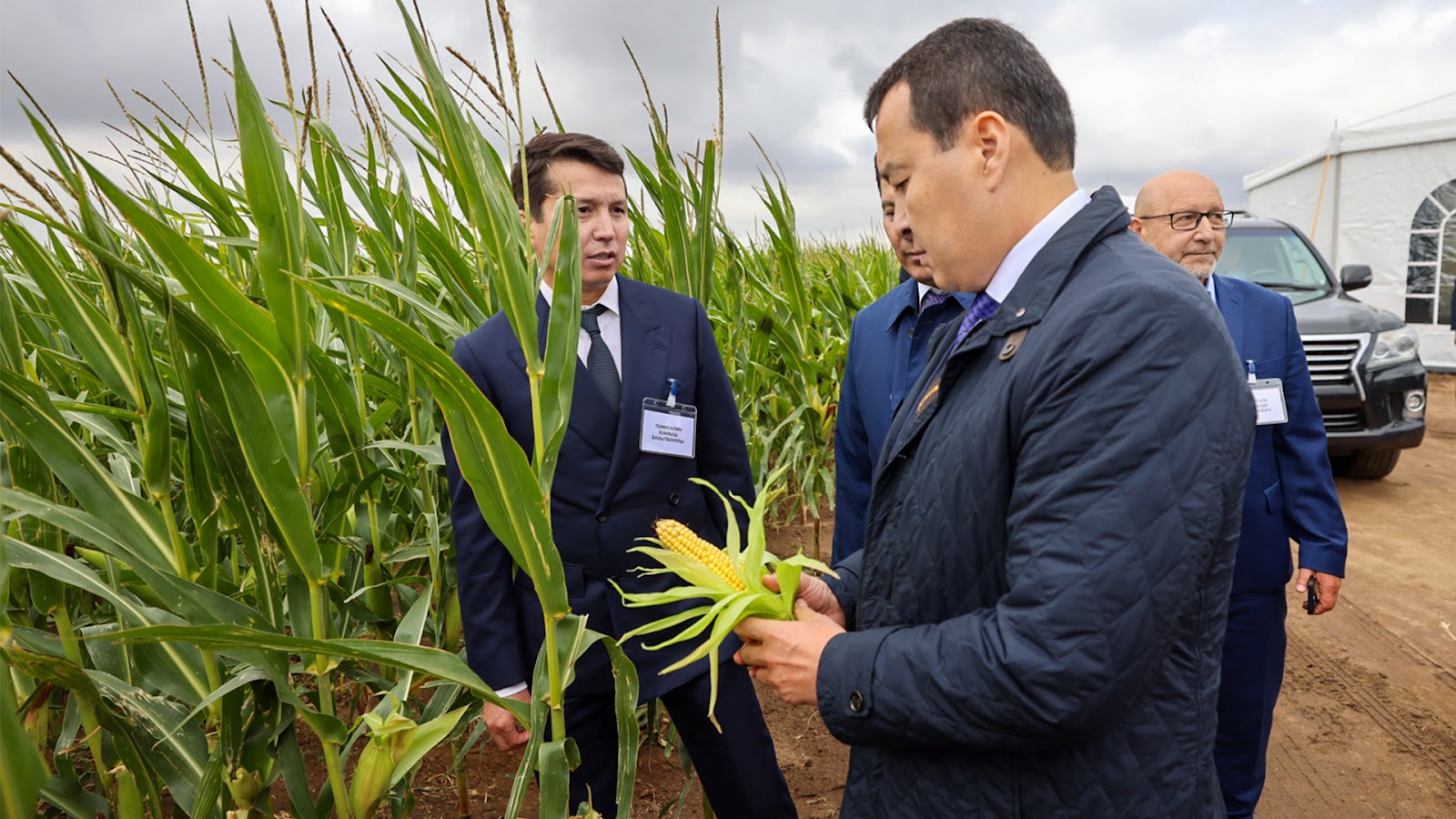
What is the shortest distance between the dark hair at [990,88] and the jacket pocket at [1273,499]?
156 cm

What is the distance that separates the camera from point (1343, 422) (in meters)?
6.14

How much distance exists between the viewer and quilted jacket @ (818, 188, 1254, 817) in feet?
3.03

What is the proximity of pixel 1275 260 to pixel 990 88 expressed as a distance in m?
7.00

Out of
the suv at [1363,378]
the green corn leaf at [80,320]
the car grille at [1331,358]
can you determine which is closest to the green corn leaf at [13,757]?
the green corn leaf at [80,320]

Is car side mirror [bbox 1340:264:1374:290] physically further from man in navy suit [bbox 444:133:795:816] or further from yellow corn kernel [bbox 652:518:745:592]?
yellow corn kernel [bbox 652:518:745:592]

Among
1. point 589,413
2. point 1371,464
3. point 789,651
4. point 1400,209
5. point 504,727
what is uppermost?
point 1400,209

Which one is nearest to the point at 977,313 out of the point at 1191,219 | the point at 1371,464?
the point at 1191,219

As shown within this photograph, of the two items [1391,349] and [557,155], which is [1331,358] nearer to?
[1391,349]

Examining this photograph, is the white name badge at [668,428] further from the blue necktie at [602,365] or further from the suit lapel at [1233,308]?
the suit lapel at [1233,308]

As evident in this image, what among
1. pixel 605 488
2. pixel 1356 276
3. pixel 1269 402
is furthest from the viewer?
pixel 1356 276

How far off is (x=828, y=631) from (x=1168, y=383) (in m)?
0.51

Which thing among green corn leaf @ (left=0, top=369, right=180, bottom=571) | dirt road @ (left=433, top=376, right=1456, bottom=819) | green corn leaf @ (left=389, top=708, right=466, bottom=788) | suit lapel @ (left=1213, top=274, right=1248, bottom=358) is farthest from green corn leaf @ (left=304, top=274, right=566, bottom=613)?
suit lapel @ (left=1213, top=274, right=1248, bottom=358)

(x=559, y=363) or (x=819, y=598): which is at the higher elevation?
(x=559, y=363)

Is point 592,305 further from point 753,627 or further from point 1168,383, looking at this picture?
point 1168,383
